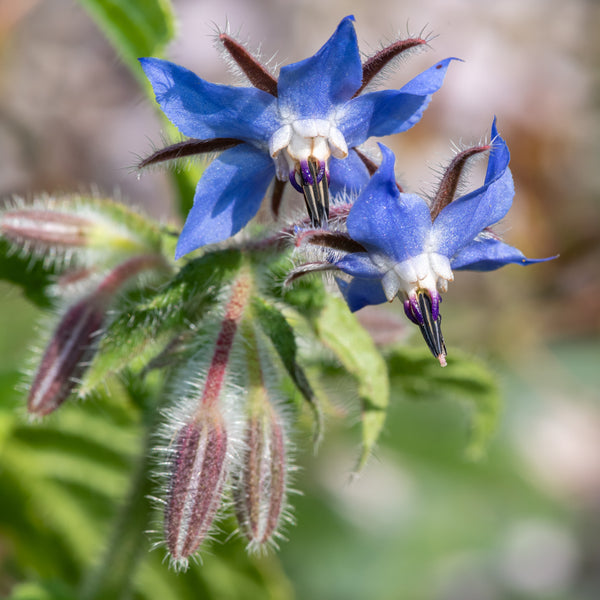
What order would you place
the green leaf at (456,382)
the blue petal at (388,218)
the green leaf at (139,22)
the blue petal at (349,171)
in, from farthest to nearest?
the green leaf at (456,382), the green leaf at (139,22), the blue petal at (349,171), the blue petal at (388,218)

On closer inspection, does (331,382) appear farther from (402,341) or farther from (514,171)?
(514,171)

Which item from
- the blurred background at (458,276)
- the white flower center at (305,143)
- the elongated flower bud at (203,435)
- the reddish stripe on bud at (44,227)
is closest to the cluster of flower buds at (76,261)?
the reddish stripe on bud at (44,227)

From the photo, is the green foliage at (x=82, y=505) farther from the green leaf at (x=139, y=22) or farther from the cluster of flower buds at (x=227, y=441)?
the green leaf at (x=139, y=22)

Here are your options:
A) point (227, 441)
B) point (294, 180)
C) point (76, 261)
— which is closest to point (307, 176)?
point (294, 180)

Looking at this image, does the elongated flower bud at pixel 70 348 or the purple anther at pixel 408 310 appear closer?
the purple anther at pixel 408 310

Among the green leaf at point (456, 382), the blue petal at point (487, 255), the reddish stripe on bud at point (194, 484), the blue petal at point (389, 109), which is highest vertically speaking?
the green leaf at point (456, 382)

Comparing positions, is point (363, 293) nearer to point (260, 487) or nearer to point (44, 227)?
point (260, 487)
